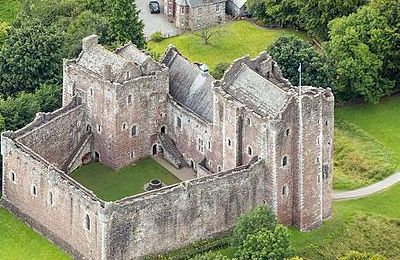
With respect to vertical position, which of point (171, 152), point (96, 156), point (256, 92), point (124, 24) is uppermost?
point (256, 92)

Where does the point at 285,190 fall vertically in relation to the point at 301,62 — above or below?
below

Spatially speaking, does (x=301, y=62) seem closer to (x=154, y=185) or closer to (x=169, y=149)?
(x=169, y=149)

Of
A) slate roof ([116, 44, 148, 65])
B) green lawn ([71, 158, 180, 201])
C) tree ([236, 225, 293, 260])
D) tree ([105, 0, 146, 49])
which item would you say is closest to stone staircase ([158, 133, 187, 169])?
green lawn ([71, 158, 180, 201])

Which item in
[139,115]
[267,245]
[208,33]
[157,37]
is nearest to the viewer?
[267,245]

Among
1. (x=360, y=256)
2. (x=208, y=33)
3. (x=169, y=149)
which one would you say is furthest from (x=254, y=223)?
(x=208, y=33)

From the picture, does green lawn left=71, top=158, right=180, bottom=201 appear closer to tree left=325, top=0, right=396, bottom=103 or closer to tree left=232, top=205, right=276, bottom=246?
tree left=232, top=205, right=276, bottom=246
